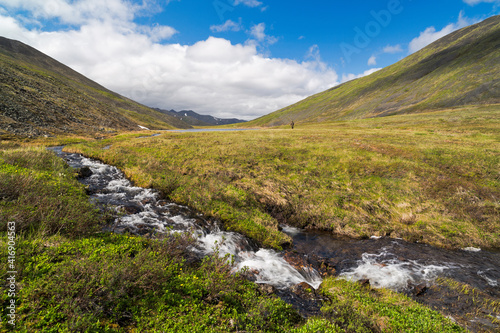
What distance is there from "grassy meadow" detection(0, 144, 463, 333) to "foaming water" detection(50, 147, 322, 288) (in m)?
1.65

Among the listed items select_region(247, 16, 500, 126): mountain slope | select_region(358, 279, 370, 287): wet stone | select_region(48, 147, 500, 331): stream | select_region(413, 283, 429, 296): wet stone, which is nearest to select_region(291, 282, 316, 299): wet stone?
select_region(48, 147, 500, 331): stream

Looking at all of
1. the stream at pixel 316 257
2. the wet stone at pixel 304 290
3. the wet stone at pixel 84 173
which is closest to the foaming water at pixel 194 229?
the stream at pixel 316 257

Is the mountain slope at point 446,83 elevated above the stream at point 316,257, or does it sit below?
above

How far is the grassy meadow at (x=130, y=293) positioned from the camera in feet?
16.6

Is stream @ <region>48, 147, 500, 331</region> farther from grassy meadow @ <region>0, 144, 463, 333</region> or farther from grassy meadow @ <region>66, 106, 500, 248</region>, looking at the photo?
grassy meadow @ <region>0, 144, 463, 333</region>

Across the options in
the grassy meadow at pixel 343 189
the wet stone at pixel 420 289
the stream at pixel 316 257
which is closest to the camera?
the wet stone at pixel 420 289

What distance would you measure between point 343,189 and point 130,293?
63.8 ft

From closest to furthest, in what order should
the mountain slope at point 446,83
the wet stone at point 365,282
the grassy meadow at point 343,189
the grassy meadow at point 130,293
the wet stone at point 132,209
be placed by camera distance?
the grassy meadow at point 130,293 → the wet stone at point 365,282 → the wet stone at point 132,209 → the grassy meadow at point 343,189 → the mountain slope at point 446,83

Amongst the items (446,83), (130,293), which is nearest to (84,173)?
(130,293)

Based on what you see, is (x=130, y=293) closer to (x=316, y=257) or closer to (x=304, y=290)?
(x=304, y=290)

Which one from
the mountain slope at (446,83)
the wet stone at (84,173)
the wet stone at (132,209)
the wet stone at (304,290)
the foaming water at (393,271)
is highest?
the mountain slope at (446,83)

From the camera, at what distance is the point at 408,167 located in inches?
925

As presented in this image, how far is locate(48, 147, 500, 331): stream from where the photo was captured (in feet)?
33.7

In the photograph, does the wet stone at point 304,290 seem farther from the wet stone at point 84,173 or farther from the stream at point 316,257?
the wet stone at point 84,173
